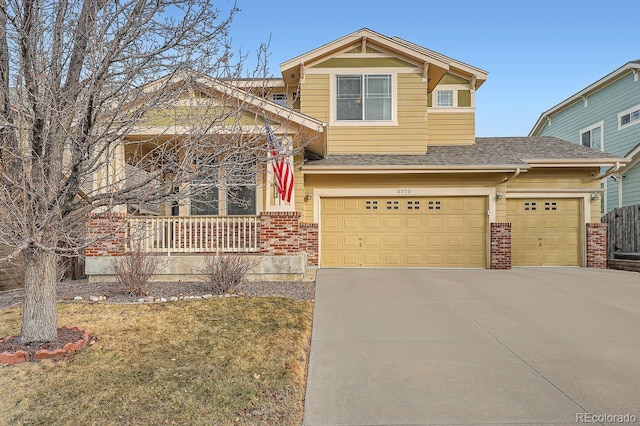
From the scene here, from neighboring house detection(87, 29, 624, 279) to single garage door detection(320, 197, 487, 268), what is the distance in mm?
30

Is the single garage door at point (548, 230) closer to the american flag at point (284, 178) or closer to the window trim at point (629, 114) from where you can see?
the window trim at point (629, 114)

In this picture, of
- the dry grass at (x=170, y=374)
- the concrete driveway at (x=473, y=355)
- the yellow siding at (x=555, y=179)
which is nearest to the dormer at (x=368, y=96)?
the yellow siding at (x=555, y=179)

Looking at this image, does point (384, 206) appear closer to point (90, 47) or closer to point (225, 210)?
point (225, 210)

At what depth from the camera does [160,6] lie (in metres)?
4.71

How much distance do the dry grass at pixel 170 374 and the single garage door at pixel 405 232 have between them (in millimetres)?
5851

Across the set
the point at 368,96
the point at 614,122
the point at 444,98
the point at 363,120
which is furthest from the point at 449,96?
the point at 614,122

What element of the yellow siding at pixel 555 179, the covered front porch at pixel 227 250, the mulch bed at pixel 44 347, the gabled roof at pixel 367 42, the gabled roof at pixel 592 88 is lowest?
the mulch bed at pixel 44 347

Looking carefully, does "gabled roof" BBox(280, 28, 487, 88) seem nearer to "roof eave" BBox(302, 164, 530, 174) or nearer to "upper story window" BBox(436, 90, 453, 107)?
"upper story window" BBox(436, 90, 453, 107)

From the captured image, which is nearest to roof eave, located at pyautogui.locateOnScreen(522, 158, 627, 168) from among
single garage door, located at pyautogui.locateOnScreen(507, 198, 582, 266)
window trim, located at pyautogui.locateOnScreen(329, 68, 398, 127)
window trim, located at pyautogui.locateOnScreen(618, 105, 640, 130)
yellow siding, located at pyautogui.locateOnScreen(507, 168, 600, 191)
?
yellow siding, located at pyautogui.locateOnScreen(507, 168, 600, 191)

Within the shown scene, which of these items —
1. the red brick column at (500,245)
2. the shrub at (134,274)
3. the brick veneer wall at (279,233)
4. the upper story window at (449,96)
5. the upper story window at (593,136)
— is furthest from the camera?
the upper story window at (593,136)

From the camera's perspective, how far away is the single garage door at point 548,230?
1261 cm

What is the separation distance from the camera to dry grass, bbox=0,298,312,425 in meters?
3.54

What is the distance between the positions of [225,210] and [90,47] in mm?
7132

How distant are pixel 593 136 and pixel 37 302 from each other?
71.7ft
